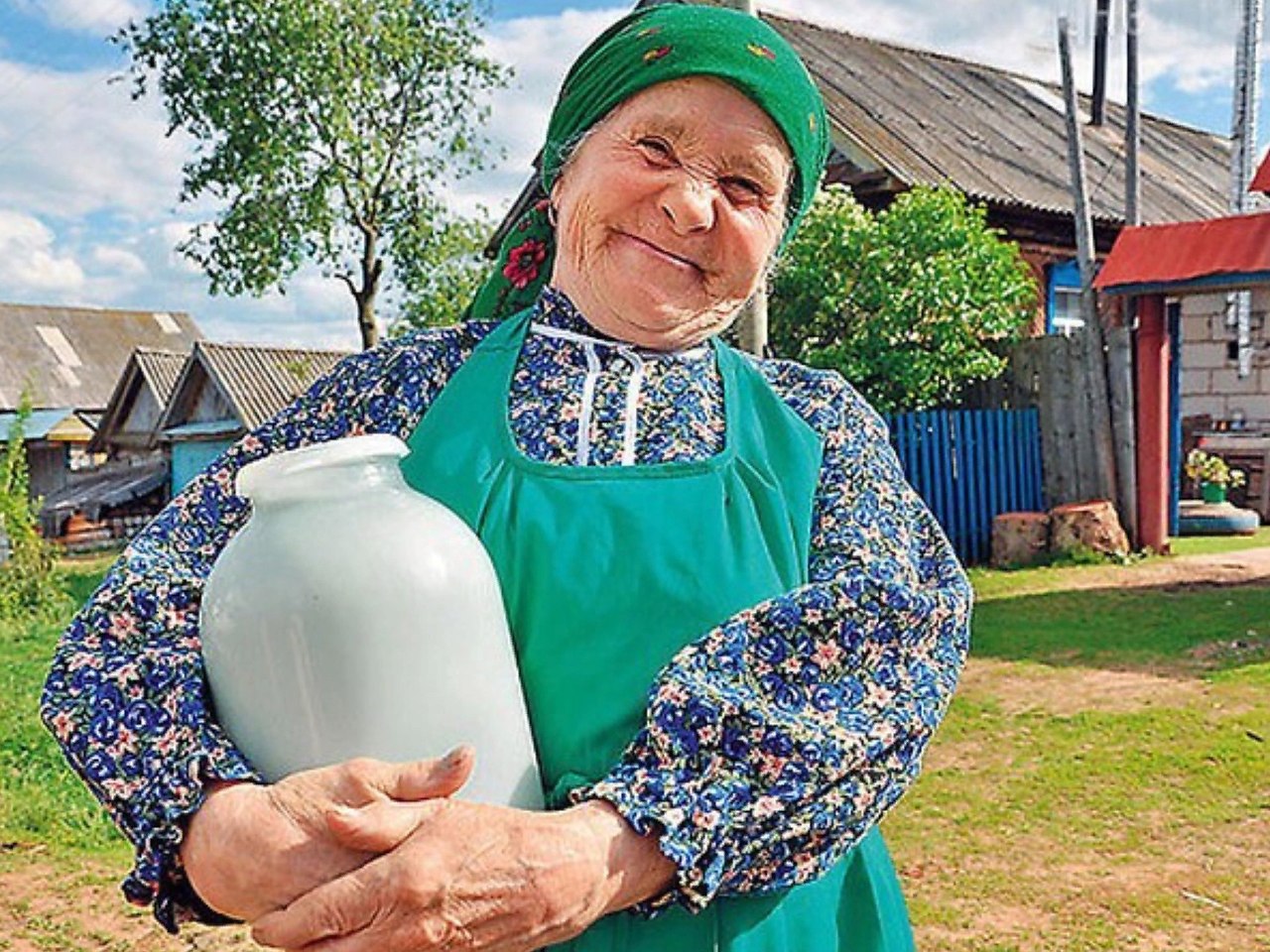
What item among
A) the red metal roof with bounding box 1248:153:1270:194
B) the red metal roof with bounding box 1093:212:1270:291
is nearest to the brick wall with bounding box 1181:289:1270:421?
the red metal roof with bounding box 1093:212:1270:291

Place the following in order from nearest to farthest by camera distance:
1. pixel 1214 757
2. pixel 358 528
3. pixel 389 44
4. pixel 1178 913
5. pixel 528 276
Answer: pixel 358 528 → pixel 528 276 → pixel 1178 913 → pixel 1214 757 → pixel 389 44

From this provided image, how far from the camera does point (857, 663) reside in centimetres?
119

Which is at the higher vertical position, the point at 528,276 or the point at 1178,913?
the point at 528,276

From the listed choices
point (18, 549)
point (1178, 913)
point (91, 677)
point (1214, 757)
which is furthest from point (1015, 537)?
point (91, 677)

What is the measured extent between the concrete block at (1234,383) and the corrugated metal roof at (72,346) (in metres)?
26.5

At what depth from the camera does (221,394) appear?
2134cm

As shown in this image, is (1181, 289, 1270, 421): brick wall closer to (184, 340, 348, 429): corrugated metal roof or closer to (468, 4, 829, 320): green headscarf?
(184, 340, 348, 429): corrugated metal roof

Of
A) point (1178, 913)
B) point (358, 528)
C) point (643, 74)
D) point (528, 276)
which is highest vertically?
point (643, 74)

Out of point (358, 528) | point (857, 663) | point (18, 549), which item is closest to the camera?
point (358, 528)

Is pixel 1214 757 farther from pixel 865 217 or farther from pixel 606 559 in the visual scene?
pixel 865 217

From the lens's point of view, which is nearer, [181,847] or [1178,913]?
[181,847]

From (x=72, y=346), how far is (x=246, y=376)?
653 inches

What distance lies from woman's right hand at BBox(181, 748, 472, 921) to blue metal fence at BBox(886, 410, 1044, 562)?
32.8 feet

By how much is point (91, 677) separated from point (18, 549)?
12.3 meters
